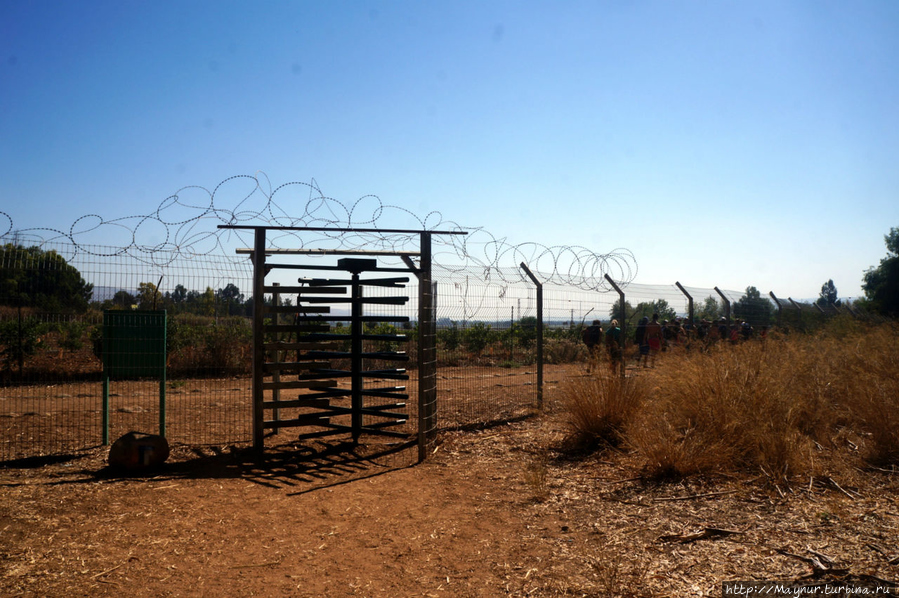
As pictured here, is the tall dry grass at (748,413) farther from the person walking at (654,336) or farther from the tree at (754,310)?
the tree at (754,310)

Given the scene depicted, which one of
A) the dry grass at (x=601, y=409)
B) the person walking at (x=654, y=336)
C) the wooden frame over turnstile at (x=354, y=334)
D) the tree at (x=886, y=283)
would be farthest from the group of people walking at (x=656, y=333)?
the tree at (x=886, y=283)

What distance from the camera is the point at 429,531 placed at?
185 inches

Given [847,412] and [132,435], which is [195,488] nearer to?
[132,435]

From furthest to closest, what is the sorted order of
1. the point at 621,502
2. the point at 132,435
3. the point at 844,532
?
1. the point at 132,435
2. the point at 621,502
3. the point at 844,532

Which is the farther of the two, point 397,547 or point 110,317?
point 110,317

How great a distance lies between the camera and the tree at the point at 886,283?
87.3 ft

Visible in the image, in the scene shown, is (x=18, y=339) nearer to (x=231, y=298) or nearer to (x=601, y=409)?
(x=231, y=298)

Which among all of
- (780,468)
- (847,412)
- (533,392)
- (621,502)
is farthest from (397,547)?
(533,392)

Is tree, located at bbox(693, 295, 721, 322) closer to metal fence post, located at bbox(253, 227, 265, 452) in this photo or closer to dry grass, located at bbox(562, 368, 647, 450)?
dry grass, located at bbox(562, 368, 647, 450)

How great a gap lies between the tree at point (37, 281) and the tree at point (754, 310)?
1312 centimetres

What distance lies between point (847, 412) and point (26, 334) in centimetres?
1345

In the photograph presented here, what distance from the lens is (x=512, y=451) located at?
7.33m

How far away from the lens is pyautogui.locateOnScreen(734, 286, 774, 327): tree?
14648mm

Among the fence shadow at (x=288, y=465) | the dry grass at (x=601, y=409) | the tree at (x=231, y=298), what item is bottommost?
the fence shadow at (x=288, y=465)
